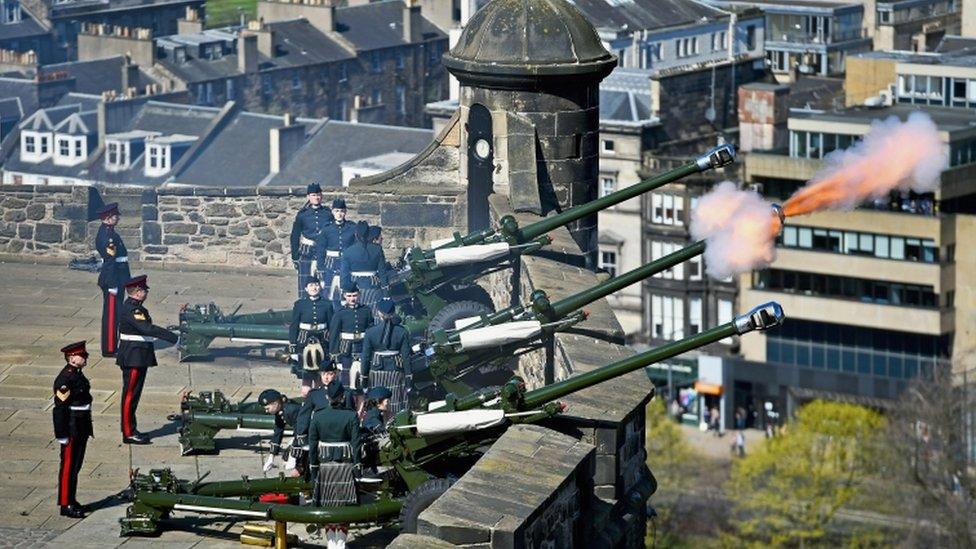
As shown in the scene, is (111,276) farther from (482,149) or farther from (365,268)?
(482,149)

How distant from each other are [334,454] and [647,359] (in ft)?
7.16

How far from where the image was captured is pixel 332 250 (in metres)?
30.7

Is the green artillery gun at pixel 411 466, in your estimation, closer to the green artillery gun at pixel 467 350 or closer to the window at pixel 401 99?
the green artillery gun at pixel 467 350

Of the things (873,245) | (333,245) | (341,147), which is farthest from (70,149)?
(333,245)

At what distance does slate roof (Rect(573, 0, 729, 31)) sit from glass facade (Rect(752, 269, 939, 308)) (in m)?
29.2

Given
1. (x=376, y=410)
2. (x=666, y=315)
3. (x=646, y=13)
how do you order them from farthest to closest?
1. (x=646, y=13)
2. (x=666, y=315)
3. (x=376, y=410)

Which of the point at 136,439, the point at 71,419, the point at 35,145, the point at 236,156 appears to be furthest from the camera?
the point at 35,145

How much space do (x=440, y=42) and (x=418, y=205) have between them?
119 m

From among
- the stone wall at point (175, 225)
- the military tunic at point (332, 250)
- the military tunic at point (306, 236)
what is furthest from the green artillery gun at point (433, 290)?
the stone wall at point (175, 225)

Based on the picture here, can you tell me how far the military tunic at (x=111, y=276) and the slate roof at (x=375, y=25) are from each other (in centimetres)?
11790

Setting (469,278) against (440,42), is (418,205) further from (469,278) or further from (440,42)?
(440,42)

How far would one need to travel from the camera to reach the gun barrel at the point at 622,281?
77.8ft

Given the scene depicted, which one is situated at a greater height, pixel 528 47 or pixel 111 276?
pixel 528 47

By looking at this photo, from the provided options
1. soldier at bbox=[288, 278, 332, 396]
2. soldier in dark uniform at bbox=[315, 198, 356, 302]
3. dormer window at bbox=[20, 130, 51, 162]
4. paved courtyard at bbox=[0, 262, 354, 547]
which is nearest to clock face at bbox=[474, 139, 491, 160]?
soldier in dark uniform at bbox=[315, 198, 356, 302]
